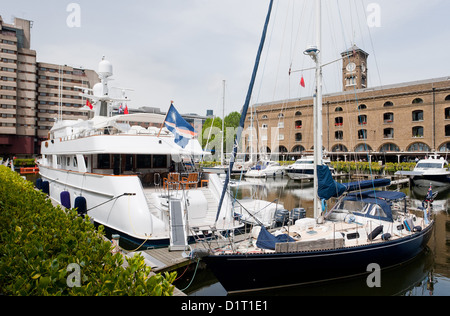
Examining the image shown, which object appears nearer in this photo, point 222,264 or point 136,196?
point 222,264

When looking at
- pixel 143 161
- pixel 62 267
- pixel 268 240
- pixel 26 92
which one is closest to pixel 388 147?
pixel 143 161

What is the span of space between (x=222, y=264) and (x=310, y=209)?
15171mm

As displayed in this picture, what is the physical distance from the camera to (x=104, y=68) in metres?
19.1

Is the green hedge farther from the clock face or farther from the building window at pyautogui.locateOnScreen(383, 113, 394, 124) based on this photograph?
the clock face

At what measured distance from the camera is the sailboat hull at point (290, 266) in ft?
24.9

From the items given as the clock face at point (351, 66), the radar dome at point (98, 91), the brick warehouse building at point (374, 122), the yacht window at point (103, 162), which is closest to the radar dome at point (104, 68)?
the radar dome at point (98, 91)

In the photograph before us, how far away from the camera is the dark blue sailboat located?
7711 mm

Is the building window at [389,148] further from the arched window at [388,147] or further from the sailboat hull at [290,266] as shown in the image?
the sailboat hull at [290,266]

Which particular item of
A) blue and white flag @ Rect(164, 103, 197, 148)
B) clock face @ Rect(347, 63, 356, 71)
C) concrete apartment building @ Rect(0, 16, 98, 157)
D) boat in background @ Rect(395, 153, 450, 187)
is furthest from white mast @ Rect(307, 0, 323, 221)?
clock face @ Rect(347, 63, 356, 71)

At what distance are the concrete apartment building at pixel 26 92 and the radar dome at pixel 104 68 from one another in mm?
36022

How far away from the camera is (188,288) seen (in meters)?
8.67

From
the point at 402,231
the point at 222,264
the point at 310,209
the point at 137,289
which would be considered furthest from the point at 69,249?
the point at 310,209

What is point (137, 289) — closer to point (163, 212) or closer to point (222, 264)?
point (222, 264)
